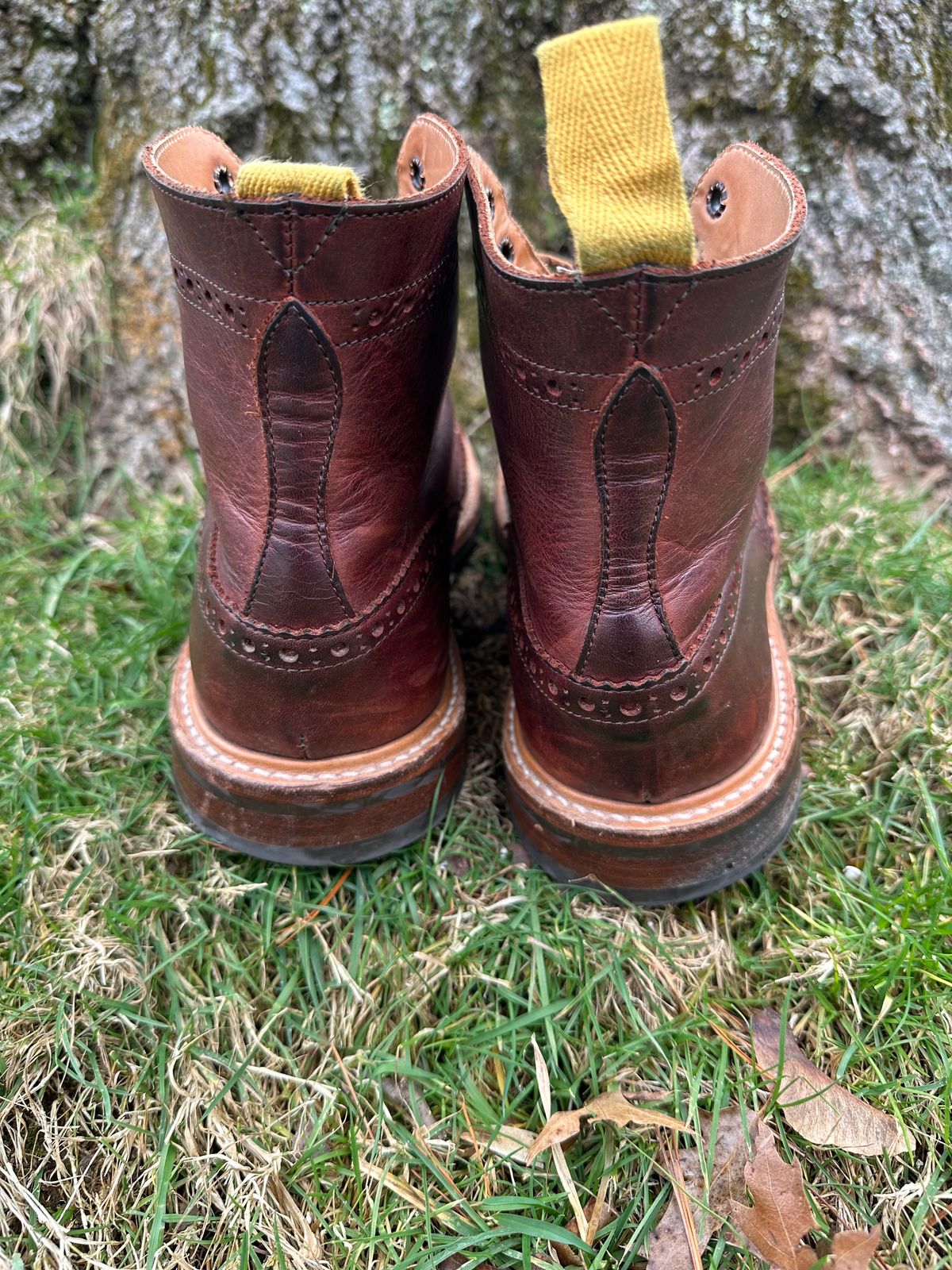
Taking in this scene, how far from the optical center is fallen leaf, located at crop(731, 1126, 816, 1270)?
1029mm

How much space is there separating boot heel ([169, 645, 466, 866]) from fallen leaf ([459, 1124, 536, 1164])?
41cm

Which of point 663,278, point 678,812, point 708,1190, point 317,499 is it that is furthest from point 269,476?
point 708,1190

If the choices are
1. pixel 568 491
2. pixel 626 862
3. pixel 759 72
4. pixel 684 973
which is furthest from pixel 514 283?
pixel 759 72

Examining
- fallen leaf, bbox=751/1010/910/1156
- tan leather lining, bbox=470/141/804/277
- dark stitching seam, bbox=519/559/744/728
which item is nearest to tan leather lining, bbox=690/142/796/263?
tan leather lining, bbox=470/141/804/277

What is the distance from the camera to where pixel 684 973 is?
50.8 inches

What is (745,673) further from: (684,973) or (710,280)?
(710,280)

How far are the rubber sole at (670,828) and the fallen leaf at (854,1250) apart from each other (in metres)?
0.43

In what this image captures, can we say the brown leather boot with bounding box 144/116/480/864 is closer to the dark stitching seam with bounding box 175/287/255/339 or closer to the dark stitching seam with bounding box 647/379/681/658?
the dark stitching seam with bounding box 175/287/255/339

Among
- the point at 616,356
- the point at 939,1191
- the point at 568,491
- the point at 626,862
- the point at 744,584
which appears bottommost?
the point at 939,1191

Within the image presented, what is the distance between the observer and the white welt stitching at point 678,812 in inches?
50.4

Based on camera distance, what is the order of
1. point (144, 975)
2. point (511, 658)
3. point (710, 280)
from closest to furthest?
point (710, 280) < point (144, 975) < point (511, 658)

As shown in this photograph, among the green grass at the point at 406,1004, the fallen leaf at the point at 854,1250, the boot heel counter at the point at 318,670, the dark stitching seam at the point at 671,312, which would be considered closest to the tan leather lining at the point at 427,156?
the dark stitching seam at the point at 671,312

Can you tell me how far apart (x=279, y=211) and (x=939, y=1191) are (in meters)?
1.33

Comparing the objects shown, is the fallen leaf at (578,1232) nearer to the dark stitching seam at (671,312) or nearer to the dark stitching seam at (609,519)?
the dark stitching seam at (609,519)
